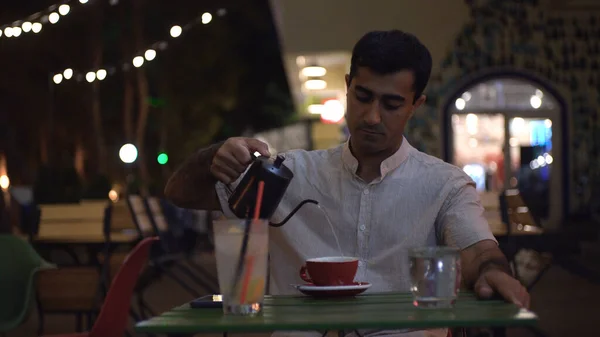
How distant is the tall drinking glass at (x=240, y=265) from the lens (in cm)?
222

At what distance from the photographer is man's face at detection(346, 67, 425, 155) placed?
303cm

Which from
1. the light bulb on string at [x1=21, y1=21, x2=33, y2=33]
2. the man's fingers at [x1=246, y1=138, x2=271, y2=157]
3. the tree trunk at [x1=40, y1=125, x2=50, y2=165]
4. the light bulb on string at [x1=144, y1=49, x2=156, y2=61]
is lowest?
the man's fingers at [x1=246, y1=138, x2=271, y2=157]

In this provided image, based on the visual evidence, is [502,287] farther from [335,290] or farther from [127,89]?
[127,89]

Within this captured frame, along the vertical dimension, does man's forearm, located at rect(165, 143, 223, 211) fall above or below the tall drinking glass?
above

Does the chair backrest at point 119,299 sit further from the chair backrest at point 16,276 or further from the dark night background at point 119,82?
the dark night background at point 119,82

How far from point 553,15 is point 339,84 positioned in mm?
6394

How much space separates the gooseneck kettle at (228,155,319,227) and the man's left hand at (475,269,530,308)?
537mm

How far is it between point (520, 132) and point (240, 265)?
19.4 meters

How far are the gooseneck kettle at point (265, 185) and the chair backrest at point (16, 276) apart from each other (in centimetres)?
321

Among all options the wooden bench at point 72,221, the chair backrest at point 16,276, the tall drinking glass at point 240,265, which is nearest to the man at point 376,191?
the tall drinking glass at point 240,265

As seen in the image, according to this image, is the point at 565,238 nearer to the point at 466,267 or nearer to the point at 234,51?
the point at 466,267

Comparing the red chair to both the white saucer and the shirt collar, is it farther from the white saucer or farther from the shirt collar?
the white saucer

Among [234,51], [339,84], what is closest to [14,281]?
[339,84]

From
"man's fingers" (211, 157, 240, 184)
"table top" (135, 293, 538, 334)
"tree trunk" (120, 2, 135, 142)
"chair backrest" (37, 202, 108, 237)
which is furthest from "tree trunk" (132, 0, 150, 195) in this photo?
"table top" (135, 293, 538, 334)
